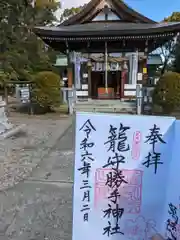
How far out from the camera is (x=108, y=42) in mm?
12508

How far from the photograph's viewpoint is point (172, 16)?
26.3 meters

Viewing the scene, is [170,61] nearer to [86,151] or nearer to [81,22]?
[81,22]

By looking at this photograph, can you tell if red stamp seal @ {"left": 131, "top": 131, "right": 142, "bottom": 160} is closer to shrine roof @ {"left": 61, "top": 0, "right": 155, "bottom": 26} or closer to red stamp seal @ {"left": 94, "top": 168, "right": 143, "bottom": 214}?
red stamp seal @ {"left": 94, "top": 168, "right": 143, "bottom": 214}

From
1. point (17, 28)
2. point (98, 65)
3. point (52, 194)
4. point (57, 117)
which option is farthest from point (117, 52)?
point (17, 28)

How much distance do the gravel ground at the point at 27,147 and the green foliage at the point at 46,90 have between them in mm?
1009

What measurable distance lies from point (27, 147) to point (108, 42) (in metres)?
8.19

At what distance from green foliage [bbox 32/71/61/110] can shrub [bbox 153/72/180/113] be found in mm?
3827

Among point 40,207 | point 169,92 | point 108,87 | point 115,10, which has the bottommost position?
point 40,207

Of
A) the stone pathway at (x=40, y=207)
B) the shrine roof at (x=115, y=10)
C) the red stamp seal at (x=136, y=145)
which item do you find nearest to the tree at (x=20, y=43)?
the shrine roof at (x=115, y=10)

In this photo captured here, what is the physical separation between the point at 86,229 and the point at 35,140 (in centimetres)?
480

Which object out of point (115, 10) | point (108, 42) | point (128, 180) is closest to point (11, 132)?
point (128, 180)

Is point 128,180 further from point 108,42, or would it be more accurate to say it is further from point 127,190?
point 108,42

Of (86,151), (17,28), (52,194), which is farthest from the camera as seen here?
(17,28)

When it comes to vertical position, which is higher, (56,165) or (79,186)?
(79,186)
